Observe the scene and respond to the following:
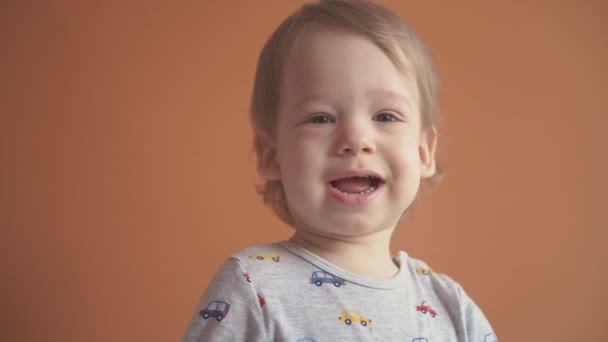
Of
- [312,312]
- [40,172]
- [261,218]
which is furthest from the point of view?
[261,218]

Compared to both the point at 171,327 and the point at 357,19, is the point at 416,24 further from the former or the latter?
the point at 171,327

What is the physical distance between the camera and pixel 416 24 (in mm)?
1546

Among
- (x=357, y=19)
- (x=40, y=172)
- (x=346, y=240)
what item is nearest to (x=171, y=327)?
(x=40, y=172)

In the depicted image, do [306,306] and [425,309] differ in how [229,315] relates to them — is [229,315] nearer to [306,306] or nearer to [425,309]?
[306,306]

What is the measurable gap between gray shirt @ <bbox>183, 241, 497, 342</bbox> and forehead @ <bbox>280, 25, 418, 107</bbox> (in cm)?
24

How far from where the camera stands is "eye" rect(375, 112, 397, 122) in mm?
896

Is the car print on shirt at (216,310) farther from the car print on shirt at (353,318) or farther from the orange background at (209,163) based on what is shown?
the orange background at (209,163)

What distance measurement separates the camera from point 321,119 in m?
0.88

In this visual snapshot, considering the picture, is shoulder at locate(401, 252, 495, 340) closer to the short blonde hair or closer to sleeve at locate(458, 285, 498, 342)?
sleeve at locate(458, 285, 498, 342)

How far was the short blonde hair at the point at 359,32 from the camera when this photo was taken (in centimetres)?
91

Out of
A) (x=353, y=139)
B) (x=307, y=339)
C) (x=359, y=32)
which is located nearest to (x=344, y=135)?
(x=353, y=139)

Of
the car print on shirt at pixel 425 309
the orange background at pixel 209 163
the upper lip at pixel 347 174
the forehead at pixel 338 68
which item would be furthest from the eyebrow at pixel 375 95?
the orange background at pixel 209 163

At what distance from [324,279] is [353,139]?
0.20 m

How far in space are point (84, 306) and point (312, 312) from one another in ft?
2.40
